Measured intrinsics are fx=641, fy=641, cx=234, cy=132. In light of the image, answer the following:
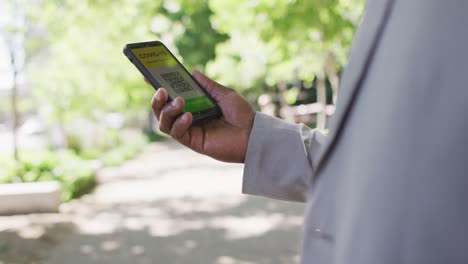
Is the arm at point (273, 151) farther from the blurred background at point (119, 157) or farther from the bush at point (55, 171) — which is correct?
the bush at point (55, 171)

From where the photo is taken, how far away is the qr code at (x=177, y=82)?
6.79 ft

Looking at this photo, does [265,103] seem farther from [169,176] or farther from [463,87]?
[463,87]

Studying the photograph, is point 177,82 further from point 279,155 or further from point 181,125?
point 279,155

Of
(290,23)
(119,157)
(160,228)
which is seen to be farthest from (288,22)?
(119,157)

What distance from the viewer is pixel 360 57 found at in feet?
3.54

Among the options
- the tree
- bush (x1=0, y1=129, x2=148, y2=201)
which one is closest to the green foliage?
the tree

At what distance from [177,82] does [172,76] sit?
0.12 ft

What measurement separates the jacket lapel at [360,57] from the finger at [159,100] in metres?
0.82

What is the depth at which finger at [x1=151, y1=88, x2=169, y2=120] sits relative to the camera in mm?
1848

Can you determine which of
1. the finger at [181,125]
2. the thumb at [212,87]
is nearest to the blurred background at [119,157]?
the thumb at [212,87]

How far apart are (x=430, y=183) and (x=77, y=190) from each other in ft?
38.9

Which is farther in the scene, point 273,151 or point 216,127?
point 216,127

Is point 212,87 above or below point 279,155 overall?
above

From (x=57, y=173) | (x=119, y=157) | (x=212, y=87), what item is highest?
(x=212, y=87)
